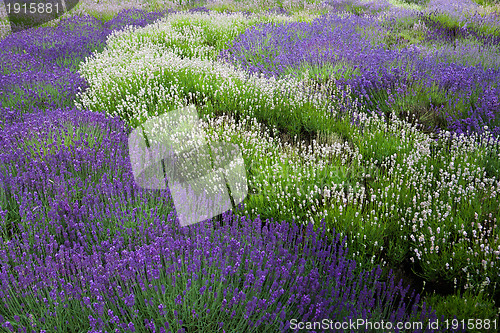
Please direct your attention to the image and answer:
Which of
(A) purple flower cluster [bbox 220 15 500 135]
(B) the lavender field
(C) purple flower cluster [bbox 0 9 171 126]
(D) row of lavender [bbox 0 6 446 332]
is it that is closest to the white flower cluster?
(B) the lavender field

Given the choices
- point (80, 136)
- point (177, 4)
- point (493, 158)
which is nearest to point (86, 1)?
point (177, 4)

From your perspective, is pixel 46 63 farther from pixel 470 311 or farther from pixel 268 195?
pixel 470 311

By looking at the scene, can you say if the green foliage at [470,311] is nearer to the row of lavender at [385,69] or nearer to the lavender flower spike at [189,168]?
the lavender flower spike at [189,168]

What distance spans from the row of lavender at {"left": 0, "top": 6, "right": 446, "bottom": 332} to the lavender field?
2 centimetres

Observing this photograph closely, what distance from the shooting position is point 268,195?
3188 millimetres

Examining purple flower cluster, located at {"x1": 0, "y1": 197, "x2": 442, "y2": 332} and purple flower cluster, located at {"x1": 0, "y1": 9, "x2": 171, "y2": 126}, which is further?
purple flower cluster, located at {"x1": 0, "y1": 9, "x2": 171, "y2": 126}

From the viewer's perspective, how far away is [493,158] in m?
3.41

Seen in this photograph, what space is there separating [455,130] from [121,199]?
3616 millimetres

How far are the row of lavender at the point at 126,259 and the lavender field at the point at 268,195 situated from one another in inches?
0.7

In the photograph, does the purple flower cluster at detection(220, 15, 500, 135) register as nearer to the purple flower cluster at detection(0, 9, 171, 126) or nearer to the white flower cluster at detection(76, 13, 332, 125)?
the white flower cluster at detection(76, 13, 332, 125)

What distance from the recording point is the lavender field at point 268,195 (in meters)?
1.99

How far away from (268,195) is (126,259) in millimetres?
1407

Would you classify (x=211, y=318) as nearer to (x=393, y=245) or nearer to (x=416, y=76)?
(x=393, y=245)

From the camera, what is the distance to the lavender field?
199 cm
